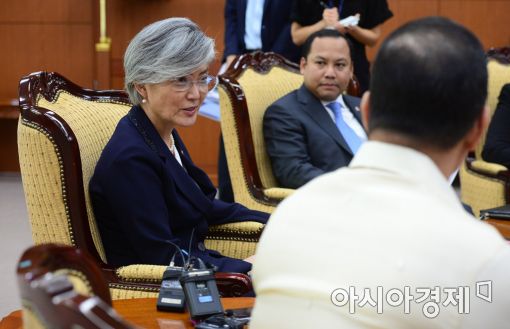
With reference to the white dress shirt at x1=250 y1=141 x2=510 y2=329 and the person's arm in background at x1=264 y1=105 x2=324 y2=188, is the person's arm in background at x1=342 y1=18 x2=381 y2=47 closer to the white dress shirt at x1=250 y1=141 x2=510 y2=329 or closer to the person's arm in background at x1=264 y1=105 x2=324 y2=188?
the person's arm in background at x1=264 y1=105 x2=324 y2=188

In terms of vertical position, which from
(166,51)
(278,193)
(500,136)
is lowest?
(278,193)

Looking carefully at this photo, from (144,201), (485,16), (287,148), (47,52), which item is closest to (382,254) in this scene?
(144,201)

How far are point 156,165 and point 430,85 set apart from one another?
1550mm

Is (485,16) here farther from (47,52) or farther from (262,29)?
(47,52)

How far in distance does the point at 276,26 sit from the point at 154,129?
273 centimetres

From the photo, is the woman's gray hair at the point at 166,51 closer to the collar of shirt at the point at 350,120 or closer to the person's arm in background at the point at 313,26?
the collar of shirt at the point at 350,120

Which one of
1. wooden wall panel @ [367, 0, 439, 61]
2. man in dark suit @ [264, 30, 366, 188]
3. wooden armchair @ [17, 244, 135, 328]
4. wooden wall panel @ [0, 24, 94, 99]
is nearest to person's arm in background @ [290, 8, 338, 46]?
man in dark suit @ [264, 30, 366, 188]

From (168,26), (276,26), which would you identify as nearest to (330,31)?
(276,26)

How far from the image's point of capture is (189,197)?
279cm

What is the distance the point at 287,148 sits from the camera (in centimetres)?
406

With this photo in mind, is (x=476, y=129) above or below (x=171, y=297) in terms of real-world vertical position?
above

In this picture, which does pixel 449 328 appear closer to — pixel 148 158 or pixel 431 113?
pixel 431 113

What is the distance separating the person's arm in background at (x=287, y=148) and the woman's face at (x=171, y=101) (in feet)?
4.06

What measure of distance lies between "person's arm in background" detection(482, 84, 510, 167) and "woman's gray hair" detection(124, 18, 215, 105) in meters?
2.32
